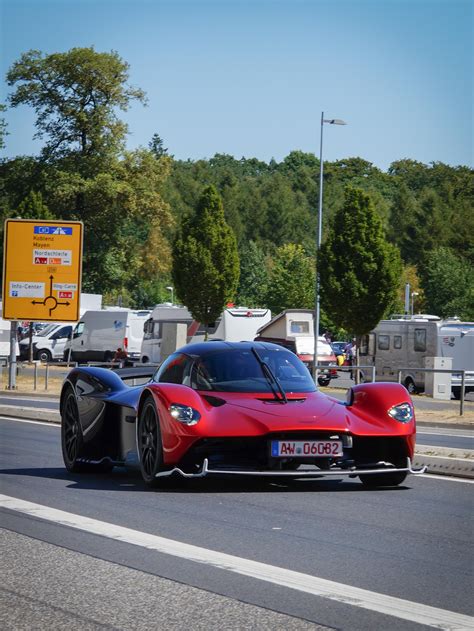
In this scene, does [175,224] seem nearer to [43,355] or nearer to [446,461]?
[43,355]

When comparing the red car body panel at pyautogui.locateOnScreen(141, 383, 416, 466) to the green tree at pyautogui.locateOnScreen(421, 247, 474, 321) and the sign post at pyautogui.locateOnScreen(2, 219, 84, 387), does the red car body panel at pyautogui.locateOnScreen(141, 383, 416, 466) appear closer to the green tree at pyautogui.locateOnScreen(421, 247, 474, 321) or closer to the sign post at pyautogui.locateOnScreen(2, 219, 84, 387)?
the sign post at pyautogui.locateOnScreen(2, 219, 84, 387)

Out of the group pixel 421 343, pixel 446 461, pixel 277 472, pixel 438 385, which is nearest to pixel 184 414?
pixel 277 472

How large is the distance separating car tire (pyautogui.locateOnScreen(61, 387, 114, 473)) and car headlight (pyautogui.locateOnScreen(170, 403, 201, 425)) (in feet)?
6.05

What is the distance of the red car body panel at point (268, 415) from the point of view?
1074 cm

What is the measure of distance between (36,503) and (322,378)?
116 feet

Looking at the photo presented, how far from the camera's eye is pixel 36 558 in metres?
7.48

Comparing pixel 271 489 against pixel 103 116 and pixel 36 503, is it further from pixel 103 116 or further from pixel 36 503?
pixel 103 116

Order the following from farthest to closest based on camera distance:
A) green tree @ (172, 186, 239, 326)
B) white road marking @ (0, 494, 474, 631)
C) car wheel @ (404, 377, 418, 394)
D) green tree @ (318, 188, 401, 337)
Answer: green tree @ (172, 186, 239, 326) → green tree @ (318, 188, 401, 337) → car wheel @ (404, 377, 418, 394) → white road marking @ (0, 494, 474, 631)

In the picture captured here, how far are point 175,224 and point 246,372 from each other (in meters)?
73.9

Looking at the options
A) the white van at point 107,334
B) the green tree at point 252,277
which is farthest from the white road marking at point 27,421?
the green tree at point 252,277

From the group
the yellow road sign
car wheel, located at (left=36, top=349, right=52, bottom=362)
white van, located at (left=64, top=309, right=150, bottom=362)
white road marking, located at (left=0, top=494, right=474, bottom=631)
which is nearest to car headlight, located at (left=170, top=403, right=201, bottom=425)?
white road marking, located at (left=0, top=494, right=474, bottom=631)

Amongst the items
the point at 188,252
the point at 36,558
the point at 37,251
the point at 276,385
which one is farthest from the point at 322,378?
the point at 36,558

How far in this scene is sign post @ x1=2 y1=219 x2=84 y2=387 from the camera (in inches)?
1528

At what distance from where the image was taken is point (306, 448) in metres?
10.7
